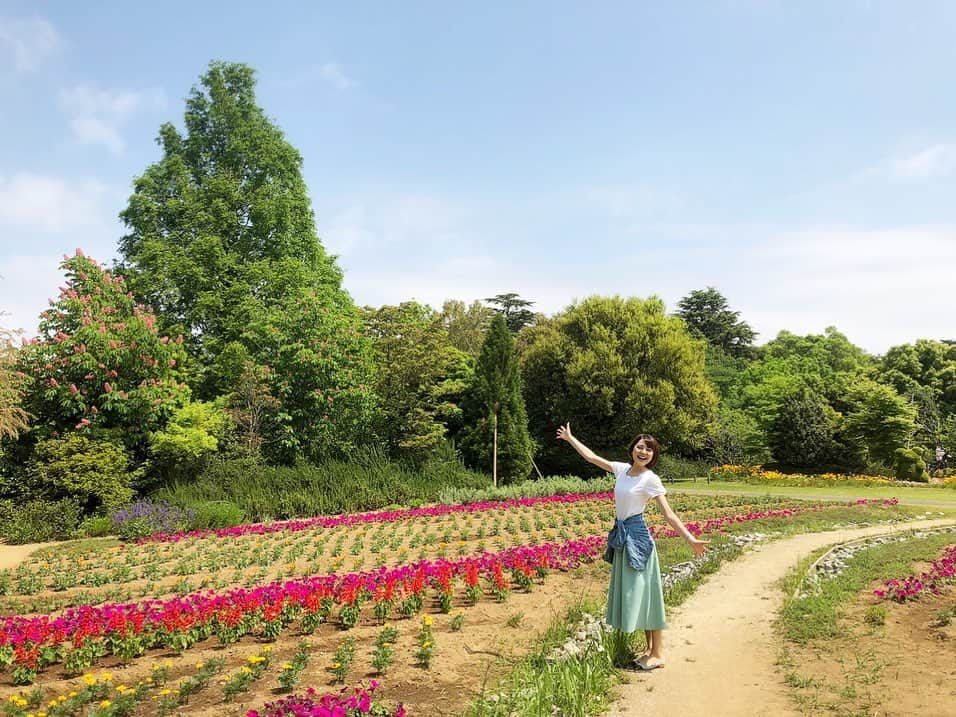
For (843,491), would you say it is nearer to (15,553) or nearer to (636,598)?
(636,598)

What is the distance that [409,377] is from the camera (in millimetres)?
20938

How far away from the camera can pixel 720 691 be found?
4.69m

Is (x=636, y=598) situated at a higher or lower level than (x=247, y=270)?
lower

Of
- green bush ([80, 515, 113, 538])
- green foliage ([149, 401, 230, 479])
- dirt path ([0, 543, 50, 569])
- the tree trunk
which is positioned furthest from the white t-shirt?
the tree trunk

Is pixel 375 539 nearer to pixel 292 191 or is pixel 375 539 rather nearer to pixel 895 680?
pixel 895 680

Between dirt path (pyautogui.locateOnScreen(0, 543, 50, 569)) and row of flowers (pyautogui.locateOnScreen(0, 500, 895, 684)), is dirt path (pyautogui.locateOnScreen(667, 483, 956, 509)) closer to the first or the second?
row of flowers (pyautogui.locateOnScreen(0, 500, 895, 684))

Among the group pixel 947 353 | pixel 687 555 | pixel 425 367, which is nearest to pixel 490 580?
pixel 687 555

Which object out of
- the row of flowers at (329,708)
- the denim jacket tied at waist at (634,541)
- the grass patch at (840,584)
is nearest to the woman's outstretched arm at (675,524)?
the denim jacket tied at waist at (634,541)

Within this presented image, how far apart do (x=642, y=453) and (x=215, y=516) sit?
11.2m

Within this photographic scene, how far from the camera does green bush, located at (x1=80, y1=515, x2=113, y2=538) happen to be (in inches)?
529

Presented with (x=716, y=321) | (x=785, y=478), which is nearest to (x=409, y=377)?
(x=785, y=478)

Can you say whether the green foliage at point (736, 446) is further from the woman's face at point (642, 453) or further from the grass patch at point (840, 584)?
the woman's face at point (642, 453)

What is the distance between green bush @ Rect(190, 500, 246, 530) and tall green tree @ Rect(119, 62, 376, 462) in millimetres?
4675

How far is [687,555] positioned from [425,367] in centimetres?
1268
